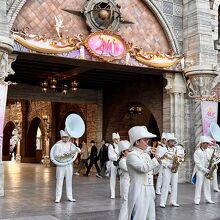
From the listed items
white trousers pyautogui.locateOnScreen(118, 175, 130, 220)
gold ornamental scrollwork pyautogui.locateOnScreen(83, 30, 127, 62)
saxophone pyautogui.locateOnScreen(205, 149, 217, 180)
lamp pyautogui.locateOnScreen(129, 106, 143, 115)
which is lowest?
white trousers pyautogui.locateOnScreen(118, 175, 130, 220)

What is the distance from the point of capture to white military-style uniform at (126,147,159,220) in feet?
18.1

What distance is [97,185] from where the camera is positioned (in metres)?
13.7

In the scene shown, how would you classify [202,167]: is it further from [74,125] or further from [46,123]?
[46,123]

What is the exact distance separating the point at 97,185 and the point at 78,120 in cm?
451

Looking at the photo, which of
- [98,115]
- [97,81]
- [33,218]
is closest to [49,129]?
[98,115]

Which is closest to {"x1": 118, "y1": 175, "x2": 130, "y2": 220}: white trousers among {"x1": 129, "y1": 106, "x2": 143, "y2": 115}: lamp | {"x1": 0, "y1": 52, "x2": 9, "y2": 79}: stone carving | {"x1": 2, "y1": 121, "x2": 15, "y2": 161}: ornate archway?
{"x1": 0, "y1": 52, "x2": 9, "y2": 79}: stone carving

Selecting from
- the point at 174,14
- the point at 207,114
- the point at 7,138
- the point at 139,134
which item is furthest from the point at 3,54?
the point at 7,138

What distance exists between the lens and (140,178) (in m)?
5.66

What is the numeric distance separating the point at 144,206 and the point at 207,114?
949cm

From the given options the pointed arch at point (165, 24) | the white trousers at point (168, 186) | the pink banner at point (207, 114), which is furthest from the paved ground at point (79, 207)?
the pointed arch at point (165, 24)

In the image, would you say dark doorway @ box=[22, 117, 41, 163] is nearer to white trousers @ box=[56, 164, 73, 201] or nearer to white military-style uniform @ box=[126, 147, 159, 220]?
white trousers @ box=[56, 164, 73, 201]

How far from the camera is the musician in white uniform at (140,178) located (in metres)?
5.51

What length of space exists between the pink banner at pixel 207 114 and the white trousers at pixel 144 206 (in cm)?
910

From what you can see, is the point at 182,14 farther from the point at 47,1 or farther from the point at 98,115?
the point at 98,115
